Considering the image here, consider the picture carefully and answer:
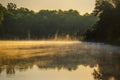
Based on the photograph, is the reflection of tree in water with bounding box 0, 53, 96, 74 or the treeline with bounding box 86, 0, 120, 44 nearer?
the reflection of tree in water with bounding box 0, 53, 96, 74

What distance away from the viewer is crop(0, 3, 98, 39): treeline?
128m

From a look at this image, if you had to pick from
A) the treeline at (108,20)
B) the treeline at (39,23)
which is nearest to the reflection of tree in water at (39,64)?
the treeline at (108,20)

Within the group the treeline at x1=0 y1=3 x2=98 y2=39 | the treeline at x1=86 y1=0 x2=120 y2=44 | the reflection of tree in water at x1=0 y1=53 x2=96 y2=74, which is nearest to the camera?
the reflection of tree in water at x1=0 y1=53 x2=96 y2=74

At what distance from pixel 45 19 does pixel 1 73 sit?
416 ft

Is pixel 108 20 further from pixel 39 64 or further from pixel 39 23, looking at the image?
pixel 39 23

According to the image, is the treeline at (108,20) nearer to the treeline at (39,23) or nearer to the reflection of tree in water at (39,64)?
the reflection of tree in water at (39,64)

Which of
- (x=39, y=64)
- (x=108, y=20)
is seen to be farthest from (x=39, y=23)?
(x=39, y=64)

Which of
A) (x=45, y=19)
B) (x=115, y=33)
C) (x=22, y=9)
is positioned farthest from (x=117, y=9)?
(x=22, y=9)

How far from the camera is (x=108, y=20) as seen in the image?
72.0 m

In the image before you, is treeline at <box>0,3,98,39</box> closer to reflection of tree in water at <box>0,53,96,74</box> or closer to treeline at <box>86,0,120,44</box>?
treeline at <box>86,0,120,44</box>

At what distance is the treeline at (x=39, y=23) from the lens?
420 ft

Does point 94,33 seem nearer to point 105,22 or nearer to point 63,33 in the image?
point 105,22

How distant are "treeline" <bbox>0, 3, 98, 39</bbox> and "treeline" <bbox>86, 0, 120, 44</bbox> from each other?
48.6m

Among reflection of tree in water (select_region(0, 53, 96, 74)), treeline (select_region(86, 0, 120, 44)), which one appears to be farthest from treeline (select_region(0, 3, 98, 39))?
reflection of tree in water (select_region(0, 53, 96, 74))
